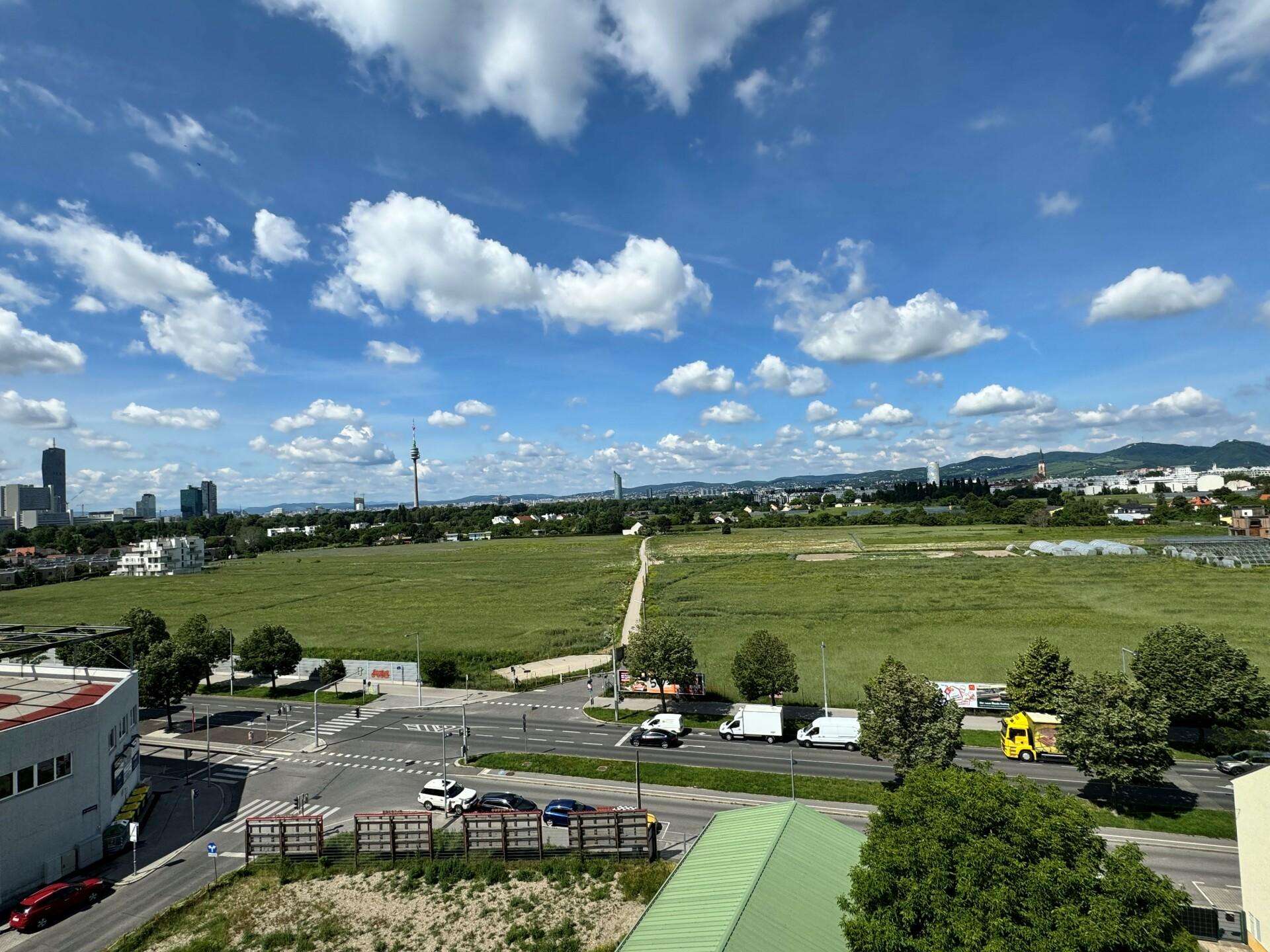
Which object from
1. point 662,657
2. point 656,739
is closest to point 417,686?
point 662,657

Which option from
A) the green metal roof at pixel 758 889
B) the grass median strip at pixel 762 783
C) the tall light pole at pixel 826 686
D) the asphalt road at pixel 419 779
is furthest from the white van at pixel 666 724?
the green metal roof at pixel 758 889

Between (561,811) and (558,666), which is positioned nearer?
(561,811)

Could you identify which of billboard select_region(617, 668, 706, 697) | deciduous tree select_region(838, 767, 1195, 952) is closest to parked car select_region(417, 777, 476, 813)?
billboard select_region(617, 668, 706, 697)

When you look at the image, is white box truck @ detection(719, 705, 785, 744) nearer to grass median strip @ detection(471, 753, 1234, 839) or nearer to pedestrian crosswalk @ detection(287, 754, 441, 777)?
grass median strip @ detection(471, 753, 1234, 839)

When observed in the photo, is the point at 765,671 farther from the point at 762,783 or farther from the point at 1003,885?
the point at 1003,885

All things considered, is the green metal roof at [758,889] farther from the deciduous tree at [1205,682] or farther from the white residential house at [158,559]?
the white residential house at [158,559]

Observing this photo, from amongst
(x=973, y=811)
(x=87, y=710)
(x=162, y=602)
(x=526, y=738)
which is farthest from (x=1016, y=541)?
(x=162, y=602)
